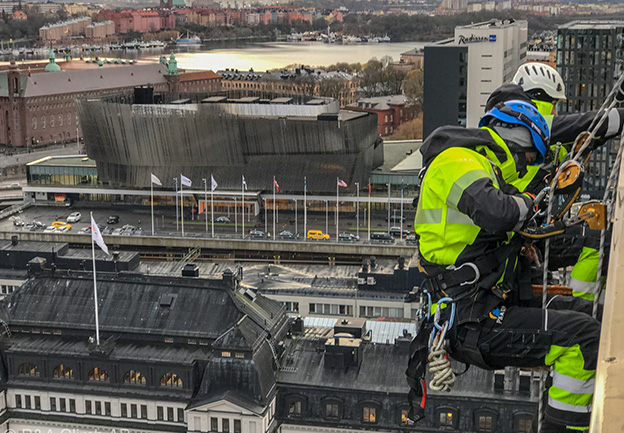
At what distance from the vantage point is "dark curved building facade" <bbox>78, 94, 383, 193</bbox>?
72812 mm

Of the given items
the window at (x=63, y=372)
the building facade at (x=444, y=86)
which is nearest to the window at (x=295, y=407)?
the window at (x=63, y=372)

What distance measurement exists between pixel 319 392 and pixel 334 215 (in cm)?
3831

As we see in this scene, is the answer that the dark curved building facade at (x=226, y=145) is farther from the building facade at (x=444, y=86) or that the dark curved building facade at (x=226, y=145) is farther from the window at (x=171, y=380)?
the window at (x=171, y=380)

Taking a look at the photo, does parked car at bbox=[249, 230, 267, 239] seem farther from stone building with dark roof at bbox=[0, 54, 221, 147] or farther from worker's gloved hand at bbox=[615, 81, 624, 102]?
worker's gloved hand at bbox=[615, 81, 624, 102]

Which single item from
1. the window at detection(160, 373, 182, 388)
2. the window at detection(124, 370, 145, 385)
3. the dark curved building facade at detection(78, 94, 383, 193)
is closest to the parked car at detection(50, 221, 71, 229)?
the dark curved building facade at detection(78, 94, 383, 193)

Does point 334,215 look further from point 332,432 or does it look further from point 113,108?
point 332,432

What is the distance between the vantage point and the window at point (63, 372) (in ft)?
120

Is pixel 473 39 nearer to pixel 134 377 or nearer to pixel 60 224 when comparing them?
pixel 60 224

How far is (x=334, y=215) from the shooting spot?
2842 inches

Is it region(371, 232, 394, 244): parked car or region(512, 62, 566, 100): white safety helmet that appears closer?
region(512, 62, 566, 100): white safety helmet

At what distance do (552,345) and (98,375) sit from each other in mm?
29159

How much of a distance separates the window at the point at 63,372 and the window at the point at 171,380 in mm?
3168

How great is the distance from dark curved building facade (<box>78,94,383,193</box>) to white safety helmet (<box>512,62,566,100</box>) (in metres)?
61.5

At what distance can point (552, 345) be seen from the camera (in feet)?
28.6
